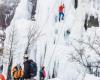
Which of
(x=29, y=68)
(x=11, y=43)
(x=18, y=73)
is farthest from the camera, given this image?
(x=11, y=43)

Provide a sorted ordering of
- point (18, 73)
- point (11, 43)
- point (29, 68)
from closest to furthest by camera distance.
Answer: point (29, 68) → point (18, 73) → point (11, 43)

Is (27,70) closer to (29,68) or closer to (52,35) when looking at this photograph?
(29,68)

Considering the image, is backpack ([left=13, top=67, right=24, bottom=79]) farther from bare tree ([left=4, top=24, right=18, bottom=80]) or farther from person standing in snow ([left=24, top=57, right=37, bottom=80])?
bare tree ([left=4, top=24, right=18, bottom=80])

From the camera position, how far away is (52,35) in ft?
36.4

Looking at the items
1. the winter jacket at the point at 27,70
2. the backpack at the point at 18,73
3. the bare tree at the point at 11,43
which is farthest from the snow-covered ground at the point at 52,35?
the winter jacket at the point at 27,70

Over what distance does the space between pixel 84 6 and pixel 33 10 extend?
5.86ft

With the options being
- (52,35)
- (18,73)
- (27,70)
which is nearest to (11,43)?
(52,35)

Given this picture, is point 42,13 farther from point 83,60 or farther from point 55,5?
point 83,60

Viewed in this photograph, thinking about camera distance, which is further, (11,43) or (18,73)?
(11,43)

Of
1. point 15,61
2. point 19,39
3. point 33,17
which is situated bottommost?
point 15,61

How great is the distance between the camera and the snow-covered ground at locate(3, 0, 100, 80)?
35.0 feet

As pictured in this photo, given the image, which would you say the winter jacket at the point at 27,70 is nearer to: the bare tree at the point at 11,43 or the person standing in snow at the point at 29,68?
the person standing in snow at the point at 29,68

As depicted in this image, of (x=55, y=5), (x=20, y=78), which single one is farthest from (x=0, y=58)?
(x=20, y=78)

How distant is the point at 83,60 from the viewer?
10719mm
